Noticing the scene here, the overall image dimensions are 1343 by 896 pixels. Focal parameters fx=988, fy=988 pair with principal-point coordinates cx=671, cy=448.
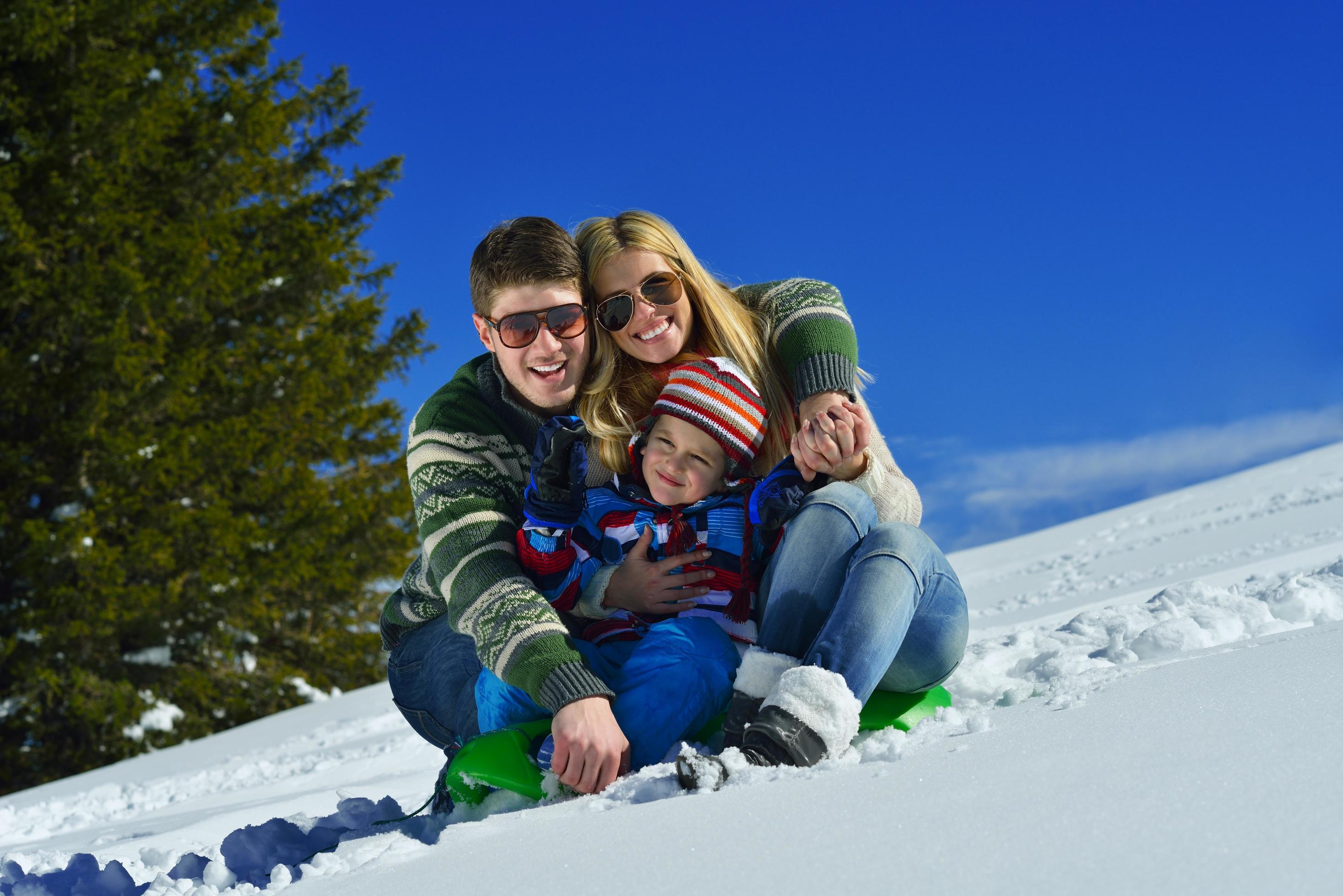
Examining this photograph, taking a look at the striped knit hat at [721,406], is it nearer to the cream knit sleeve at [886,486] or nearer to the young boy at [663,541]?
the young boy at [663,541]

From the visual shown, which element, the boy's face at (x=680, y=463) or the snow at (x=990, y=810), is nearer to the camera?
the snow at (x=990, y=810)

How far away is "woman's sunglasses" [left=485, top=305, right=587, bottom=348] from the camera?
2219 millimetres

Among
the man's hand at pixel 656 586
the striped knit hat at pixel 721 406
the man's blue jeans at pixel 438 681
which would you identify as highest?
the striped knit hat at pixel 721 406

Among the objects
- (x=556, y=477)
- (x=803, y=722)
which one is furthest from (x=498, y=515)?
(x=803, y=722)

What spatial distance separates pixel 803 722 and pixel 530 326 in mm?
1089

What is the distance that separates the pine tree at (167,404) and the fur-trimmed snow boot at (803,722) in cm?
794

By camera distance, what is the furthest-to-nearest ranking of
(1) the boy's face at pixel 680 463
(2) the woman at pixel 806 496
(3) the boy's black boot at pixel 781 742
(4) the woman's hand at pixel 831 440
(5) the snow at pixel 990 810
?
(1) the boy's face at pixel 680 463
(4) the woman's hand at pixel 831 440
(2) the woman at pixel 806 496
(3) the boy's black boot at pixel 781 742
(5) the snow at pixel 990 810

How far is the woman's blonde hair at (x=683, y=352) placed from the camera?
2324 mm

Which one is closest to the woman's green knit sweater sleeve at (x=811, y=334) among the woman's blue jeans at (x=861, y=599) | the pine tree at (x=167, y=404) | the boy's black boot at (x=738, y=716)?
the woman's blue jeans at (x=861, y=599)

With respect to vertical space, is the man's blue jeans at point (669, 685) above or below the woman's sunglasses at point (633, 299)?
below

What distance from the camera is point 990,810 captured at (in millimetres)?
1065

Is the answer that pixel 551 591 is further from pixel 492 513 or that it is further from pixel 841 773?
pixel 841 773

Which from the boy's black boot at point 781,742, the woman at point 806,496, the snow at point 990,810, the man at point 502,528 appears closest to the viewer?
the snow at point 990,810

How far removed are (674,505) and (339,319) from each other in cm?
904
